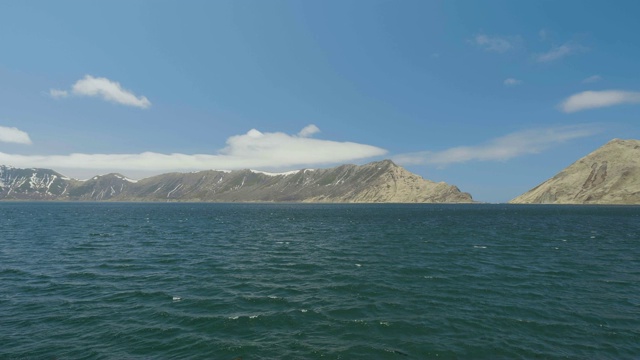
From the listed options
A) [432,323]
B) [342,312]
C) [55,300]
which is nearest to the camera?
[432,323]

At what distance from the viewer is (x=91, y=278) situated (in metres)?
34.3

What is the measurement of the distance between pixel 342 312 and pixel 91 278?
26556mm

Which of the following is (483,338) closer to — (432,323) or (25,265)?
(432,323)

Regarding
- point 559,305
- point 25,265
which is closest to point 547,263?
point 559,305

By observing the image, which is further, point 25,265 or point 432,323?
point 25,265

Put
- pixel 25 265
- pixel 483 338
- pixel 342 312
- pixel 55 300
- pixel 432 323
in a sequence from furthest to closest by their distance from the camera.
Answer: pixel 25 265 < pixel 55 300 < pixel 342 312 < pixel 432 323 < pixel 483 338

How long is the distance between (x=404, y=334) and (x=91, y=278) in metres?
31.3

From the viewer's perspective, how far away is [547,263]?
4197 centimetres

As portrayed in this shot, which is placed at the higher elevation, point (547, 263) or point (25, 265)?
point (547, 263)

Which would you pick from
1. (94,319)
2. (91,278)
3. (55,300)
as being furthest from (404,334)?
(91,278)

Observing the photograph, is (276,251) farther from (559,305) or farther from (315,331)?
(559,305)

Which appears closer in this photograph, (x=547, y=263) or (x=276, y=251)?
(x=547, y=263)

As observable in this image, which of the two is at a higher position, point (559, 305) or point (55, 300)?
point (559, 305)

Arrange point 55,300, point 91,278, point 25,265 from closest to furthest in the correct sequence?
point 55,300 → point 91,278 → point 25,265
